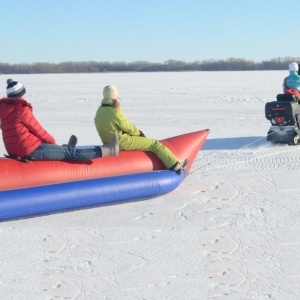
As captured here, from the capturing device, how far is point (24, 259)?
14.9 ft

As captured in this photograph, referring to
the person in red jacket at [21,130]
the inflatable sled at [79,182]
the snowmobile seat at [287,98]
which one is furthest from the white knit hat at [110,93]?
the snowmobile seat at [287,98]

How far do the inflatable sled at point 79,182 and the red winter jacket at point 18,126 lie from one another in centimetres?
14

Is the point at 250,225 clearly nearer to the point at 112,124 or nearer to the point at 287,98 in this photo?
the point at 112,124

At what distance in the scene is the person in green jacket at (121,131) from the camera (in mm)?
6629

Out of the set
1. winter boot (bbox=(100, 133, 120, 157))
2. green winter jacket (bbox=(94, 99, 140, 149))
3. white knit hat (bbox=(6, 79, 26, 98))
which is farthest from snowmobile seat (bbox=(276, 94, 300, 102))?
white knit hat (bbox=(6, 79, 26, 98))

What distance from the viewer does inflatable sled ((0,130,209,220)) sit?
221 inches

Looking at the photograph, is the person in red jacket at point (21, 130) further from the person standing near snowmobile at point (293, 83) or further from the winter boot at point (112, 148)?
the person standing near snowmobile at point (293, 83)

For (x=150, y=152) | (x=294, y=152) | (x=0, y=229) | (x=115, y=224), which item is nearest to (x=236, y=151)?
(x=294, y=152)

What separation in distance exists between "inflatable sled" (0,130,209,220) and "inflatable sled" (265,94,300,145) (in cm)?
298

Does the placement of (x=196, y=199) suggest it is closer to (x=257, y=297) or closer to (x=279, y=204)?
(x=279, y=204)

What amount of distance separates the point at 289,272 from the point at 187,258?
0.70 m

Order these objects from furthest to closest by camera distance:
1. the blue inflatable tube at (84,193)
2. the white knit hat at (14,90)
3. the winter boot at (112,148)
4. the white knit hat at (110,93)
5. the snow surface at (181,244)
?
the white knit hat at (110,93), the winter boot at (112,148), the white knit hat at (14,90), the blue inflatable tube at (84,193), the snow surface at (181,244)

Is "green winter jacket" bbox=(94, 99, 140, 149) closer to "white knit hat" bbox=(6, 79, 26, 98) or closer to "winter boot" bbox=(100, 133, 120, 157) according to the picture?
"winter boot" bbox=(100, 133, 120, 157)

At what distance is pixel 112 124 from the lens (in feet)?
21.7
